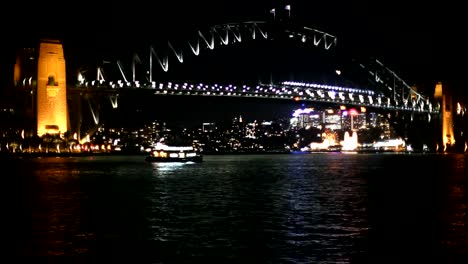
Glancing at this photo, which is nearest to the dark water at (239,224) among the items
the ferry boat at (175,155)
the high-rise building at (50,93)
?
the ferry boat at (175,155)

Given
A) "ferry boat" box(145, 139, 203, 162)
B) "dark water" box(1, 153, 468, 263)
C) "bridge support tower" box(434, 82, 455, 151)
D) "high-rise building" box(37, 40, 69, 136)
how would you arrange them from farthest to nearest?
1. "bridge support tower" box(434, 82, 455, 151)
2. "high-rise building" box(37, 40, 69, 136)
3. "ferry boat" box(145, 139, 203, 162)
4. "dark water" box(1, 153, 468, 263)

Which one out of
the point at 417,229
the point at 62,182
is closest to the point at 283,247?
the point at 417,229

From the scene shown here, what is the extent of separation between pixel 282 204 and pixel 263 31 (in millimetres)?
49141

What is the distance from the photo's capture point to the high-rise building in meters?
56.9

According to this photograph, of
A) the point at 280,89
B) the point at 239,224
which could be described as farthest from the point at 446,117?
the point at 239,224

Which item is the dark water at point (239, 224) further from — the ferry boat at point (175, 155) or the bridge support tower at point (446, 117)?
the bridge support tower at point (446, 117)

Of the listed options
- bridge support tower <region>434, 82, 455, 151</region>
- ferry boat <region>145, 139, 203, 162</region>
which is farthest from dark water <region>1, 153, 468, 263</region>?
bridge support tower <region>434, 82, 455, 151</region>

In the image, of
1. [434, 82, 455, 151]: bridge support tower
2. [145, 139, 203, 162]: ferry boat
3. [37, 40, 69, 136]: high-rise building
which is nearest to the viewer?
[145, 139, 203, 162]: ferry boat

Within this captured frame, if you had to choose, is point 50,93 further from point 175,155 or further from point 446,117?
point 446,117

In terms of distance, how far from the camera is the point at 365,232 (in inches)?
480

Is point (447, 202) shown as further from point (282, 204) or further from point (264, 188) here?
point (264, 188)

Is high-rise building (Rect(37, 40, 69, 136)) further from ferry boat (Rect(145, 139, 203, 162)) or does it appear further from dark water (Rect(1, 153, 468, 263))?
dark water (Rect(1, 153, 468, 263))

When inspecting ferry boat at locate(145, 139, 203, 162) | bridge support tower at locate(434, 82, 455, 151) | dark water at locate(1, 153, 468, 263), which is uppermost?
bridge support tower at locate(434, 82, 455, 151)

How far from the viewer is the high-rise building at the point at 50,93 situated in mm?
56938
